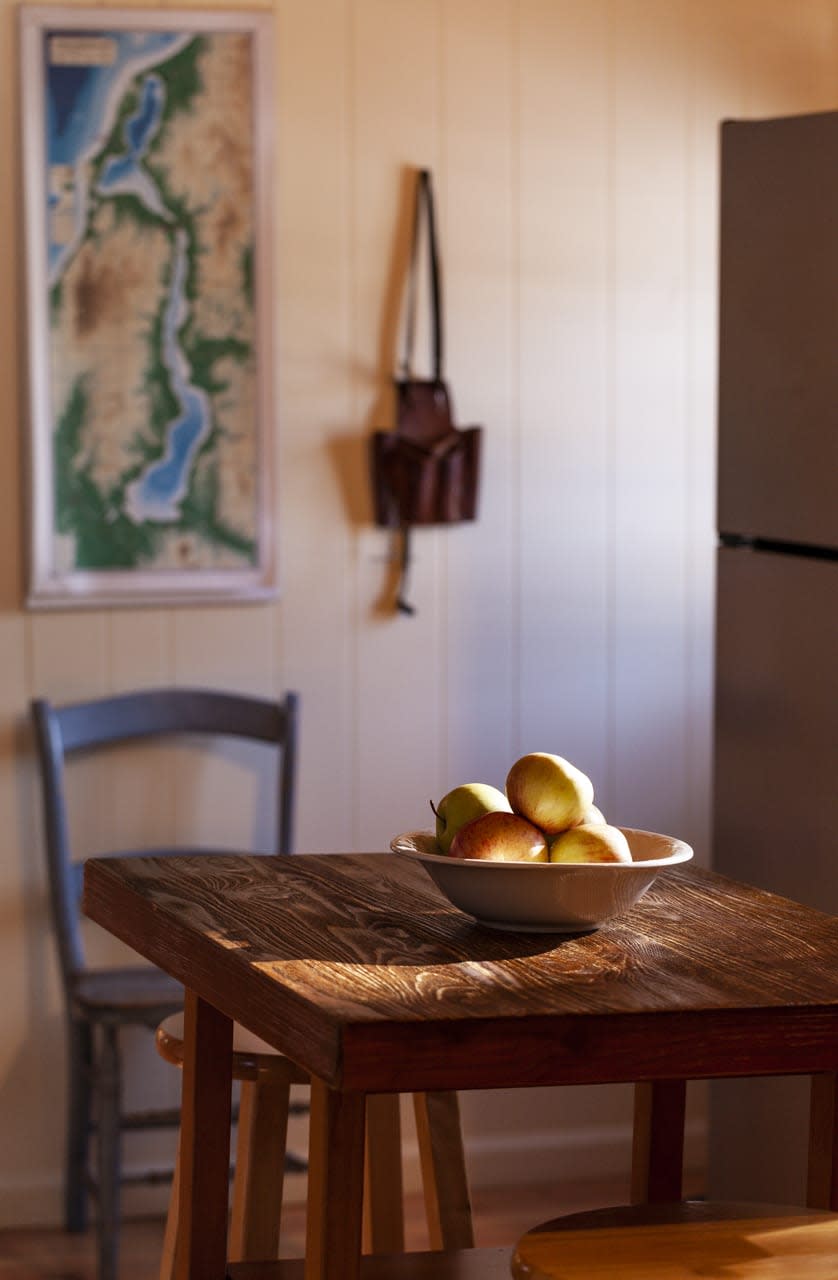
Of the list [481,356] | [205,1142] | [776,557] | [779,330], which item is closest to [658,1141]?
[205,1142]

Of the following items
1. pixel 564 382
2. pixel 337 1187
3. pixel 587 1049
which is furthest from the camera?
pixel 564 382

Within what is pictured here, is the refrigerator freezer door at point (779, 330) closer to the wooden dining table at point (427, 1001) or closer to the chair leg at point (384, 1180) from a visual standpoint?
the wooden dining table at point (427, 1001)

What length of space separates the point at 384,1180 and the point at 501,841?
0.70 m

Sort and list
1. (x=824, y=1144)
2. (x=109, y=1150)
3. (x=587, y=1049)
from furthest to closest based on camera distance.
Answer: (x=109, y=1150), (x=824, y=1144), (x=587, y=1049)

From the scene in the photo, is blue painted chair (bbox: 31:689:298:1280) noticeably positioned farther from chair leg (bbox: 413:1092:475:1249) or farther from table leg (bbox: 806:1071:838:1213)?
table leg (bbox: 806:1071:838:1213)

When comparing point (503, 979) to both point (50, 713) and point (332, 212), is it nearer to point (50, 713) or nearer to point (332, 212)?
point (50, 713)

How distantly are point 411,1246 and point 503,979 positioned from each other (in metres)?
2.01

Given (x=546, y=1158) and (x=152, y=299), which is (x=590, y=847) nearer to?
(x=152, y=299)

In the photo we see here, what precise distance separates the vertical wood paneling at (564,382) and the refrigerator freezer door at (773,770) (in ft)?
2.09

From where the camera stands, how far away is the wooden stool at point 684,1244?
4.83 ft

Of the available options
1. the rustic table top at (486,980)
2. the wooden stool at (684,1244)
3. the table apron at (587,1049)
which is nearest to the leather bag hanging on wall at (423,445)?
the rustic table top at (486,980)

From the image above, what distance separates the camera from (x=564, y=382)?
11.9ft

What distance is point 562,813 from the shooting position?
1.70 metres

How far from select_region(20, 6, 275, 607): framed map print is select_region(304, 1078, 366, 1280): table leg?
79.4 inches
